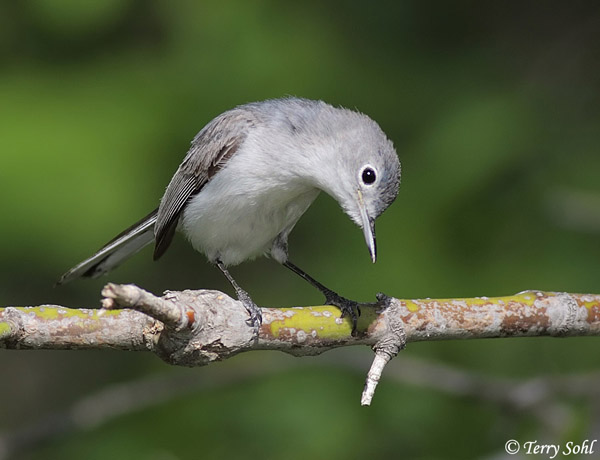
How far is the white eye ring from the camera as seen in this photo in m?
2.72

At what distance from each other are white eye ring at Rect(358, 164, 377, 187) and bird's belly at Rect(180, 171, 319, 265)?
0.29m

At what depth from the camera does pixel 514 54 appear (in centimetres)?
460

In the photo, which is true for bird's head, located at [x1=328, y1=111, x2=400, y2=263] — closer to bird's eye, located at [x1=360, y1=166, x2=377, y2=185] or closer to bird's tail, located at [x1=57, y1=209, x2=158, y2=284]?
bird's eye, located at [x1=360, y1=166, x2=377, y2=185]

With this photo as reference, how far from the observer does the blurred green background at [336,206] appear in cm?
350

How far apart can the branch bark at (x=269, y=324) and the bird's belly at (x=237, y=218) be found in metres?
0.72

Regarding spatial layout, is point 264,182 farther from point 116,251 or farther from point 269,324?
point 269,324

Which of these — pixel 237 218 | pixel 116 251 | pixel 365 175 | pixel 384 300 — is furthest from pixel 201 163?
pixel 384 300

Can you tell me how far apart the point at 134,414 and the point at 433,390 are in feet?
4.28

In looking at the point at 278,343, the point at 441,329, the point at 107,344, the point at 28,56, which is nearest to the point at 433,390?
the point at 441,329

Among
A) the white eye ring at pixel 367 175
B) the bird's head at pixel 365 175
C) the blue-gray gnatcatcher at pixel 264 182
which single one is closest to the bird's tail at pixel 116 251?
the blue-gray gnatcatcher at pixel 264 182

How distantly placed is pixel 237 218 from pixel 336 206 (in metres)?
1.08

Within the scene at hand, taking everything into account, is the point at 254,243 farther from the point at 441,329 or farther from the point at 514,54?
the point at 514,54

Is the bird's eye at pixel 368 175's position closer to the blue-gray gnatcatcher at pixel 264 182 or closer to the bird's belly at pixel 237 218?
the blue-gray gnatcatcher at pixel 264 182

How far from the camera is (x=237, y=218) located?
118 inches
